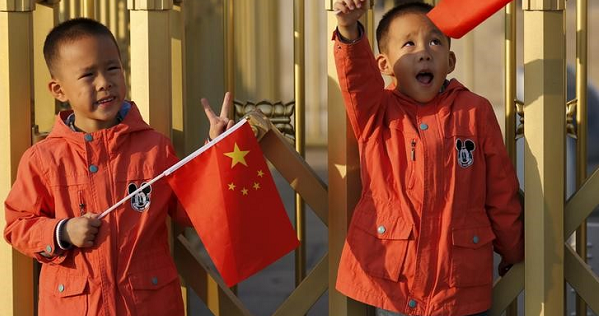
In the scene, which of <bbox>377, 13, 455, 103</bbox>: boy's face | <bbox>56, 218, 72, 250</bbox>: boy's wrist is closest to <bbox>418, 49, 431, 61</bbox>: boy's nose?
<bbox>377, 13, 455, 103</bbox>: boy's face

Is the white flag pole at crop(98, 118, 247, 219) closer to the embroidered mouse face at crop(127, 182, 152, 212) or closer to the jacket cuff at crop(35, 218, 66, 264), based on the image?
the embroidered mouse face at crop(127, 182, 152, 212)

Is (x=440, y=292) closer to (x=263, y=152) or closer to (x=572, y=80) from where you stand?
(x=263, y=152)

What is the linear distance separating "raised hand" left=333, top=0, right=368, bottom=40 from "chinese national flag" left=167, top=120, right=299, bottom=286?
1.42 ft

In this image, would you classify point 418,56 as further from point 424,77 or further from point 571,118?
point 571,118

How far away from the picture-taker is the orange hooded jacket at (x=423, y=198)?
368 cm

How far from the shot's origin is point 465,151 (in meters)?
3.73

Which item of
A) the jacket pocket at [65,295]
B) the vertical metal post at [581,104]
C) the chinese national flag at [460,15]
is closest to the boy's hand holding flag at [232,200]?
the jacket pocket at [65,295]

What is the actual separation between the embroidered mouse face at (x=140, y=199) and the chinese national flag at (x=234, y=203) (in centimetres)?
8

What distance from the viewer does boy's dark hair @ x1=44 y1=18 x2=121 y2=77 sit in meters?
3.78

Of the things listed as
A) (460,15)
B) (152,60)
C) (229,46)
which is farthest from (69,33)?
(460,15)

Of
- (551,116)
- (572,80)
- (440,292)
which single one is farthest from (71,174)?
(572,80)

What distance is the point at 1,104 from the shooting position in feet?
13.2

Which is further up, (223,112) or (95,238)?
(223,112)

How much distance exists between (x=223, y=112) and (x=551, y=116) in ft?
3.39
